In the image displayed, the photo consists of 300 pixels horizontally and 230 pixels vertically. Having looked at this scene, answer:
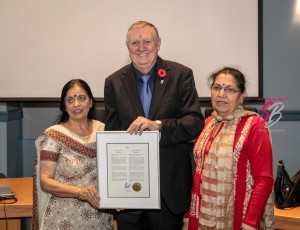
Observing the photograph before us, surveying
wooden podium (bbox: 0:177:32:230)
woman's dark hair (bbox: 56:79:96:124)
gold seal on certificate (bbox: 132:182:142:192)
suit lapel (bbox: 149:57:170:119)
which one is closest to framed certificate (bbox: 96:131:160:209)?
gold seal on certificate (bbox: 132:182:142:192)

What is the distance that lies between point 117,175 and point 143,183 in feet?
0.40

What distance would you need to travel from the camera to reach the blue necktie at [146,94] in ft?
6.40

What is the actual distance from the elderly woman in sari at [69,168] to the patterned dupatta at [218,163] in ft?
1.77

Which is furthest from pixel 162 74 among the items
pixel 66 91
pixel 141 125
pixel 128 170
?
pixel 66 91

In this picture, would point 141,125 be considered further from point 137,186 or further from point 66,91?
point 66,91

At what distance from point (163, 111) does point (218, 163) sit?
0.34 m

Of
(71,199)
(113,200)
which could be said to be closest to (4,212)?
(71,199)

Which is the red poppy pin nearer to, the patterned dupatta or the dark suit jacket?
the dark suit jacket

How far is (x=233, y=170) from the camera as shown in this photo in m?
1.94

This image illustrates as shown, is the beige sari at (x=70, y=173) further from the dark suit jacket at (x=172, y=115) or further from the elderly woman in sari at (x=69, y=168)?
the dark suit jacket at (x=172, y=115)

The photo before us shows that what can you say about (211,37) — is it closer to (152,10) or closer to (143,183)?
(152,10)

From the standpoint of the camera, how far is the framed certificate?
186cm

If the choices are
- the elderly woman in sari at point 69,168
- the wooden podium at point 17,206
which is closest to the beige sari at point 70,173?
the elderly woman in sari at point 69,168

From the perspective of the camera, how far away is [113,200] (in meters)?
1.92
